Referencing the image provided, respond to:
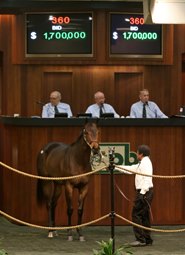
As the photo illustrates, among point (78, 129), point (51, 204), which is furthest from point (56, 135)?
point (51, 204)

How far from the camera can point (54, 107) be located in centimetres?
1512

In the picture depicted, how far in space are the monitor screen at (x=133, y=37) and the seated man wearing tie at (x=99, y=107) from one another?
0.92 metres

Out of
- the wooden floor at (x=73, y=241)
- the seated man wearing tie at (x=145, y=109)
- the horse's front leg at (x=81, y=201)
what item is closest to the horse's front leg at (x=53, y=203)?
the wooden floor at (x=73, y=241)

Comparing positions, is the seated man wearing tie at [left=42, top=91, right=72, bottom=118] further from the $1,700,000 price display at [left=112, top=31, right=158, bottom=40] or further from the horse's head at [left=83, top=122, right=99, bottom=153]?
the horse's head at [left=83, top=122, right=99, bottom=153]

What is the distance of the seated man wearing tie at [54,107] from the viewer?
15.0 metres

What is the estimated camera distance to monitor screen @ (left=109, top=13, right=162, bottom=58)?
1576 cm

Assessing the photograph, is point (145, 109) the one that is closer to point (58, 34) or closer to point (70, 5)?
point (58, 34)

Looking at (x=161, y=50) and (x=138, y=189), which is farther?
(x=161, y=50)

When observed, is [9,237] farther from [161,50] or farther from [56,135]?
[161,50]

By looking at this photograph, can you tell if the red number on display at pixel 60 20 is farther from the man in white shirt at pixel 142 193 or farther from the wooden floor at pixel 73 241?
the man in white shirt at pixel 142 193

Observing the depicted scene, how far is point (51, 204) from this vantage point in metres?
13.7

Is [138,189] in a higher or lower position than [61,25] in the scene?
lower

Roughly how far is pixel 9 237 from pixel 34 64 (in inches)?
151

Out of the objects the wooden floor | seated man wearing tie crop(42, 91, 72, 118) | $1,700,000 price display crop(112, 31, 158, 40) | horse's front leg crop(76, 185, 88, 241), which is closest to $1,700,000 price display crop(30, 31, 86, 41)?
$1,700,000 price display crop(112, 31, 158, 40)
